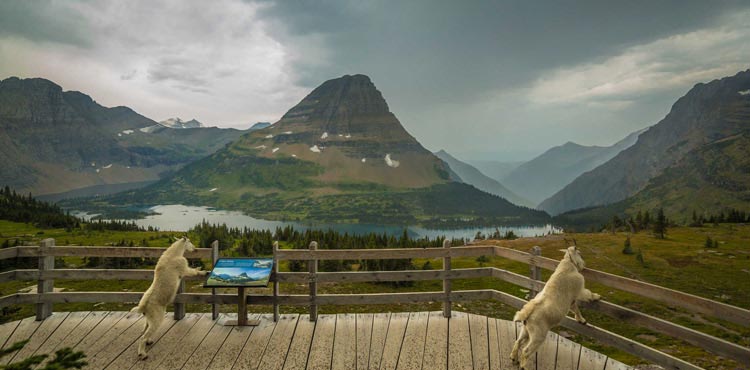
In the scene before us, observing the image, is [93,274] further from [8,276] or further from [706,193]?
[706,193]

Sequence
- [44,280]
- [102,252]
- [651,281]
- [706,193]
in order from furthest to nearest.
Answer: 1. [706,193]
2. [651,281]
3. [102,252]
4. [44,280]

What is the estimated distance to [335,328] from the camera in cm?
830

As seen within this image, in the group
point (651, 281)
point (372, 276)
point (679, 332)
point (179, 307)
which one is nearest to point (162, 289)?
point (179, 307)

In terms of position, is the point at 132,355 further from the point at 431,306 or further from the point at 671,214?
the point at 671,214

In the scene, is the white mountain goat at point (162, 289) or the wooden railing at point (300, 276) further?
the wooden railing at point (300, 276)

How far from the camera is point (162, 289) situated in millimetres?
7539

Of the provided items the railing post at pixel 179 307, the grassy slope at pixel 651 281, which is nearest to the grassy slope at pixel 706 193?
the grassy slope at pixel 651 281

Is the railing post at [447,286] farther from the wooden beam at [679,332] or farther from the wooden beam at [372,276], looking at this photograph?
the wooden beam at [679,332]

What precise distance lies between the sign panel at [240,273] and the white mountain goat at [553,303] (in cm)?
491

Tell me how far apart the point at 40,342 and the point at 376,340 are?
22.8 ft

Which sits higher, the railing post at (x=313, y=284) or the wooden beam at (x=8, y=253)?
the wooden beam at (x=8, y=253)

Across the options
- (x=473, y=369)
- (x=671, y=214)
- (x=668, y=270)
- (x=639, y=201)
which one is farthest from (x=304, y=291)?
(x=639, y=201)

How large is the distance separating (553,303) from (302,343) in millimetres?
4919

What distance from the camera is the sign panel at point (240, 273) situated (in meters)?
7.40
